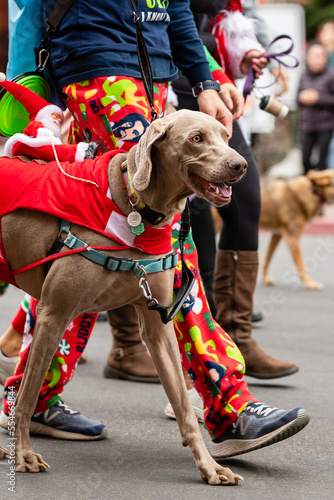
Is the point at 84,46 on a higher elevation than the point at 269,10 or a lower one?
higher

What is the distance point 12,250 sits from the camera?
9.80ft

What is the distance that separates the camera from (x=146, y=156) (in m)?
2.72

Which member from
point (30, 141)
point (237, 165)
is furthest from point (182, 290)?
point (30, 141)

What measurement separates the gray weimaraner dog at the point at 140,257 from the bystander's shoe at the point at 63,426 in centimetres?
48

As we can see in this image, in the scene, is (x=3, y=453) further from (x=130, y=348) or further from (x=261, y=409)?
(x=130, y=348)

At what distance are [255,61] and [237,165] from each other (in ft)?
5.30

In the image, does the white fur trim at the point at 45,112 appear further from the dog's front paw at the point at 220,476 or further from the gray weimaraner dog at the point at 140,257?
the dog's front paw at the point at 220,476

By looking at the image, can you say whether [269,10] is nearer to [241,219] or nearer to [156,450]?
[241,219]

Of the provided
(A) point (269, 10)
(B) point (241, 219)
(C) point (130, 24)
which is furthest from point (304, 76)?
(C) point (130, 24)

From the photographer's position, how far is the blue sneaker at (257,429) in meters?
2.97

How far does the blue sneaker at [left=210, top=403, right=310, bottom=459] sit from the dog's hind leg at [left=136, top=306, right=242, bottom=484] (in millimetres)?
189

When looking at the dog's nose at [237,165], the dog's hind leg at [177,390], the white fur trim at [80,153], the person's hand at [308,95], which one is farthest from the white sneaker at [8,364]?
the person's hand at [308,95]

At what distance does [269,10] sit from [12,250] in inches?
521

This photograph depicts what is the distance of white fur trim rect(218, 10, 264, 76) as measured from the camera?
13.3 ft
